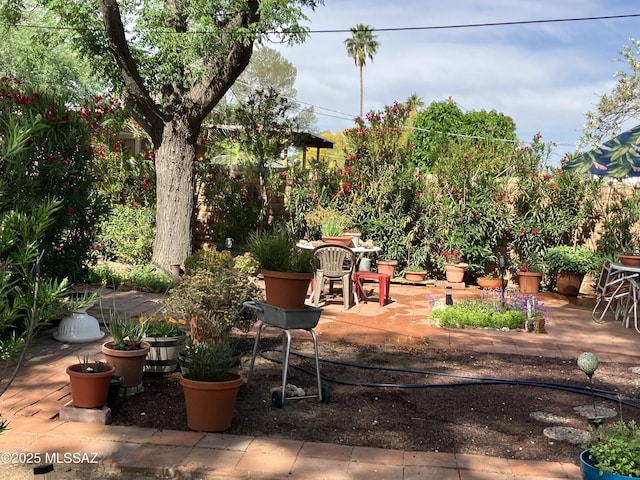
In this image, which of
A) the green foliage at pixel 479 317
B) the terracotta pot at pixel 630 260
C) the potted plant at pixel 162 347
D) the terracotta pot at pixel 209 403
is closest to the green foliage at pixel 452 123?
the terracotta pot at pixel 630 260

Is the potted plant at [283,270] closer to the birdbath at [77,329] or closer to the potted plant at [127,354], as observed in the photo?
the potted plant at [127,354]

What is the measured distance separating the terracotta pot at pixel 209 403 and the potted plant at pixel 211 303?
1.22m

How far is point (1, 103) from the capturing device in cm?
555

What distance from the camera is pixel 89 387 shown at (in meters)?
3.75

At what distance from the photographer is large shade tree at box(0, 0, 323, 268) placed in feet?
27.9

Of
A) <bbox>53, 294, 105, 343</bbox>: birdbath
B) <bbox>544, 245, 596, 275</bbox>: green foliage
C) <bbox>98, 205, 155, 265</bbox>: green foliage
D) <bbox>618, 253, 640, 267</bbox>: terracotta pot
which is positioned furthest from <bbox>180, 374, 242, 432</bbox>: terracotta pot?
<bbox>98, 205, 155, 265</bbox>: green foliage

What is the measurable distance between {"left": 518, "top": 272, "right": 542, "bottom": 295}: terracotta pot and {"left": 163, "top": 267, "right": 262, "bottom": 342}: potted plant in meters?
6.05

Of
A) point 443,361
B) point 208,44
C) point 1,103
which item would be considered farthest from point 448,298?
point 1,103

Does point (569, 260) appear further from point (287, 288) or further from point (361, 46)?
point (361, 46)

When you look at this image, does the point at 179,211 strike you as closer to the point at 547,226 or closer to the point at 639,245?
the point at 547,226

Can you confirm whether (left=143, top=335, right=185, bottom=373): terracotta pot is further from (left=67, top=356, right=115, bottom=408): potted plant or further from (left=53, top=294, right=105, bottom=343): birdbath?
(left=53, top=294, right=105, bottom=343): birdbath

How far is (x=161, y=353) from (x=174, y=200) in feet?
18.1

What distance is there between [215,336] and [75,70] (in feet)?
58.2

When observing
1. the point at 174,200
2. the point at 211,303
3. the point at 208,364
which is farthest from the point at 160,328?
the point at 174,200
